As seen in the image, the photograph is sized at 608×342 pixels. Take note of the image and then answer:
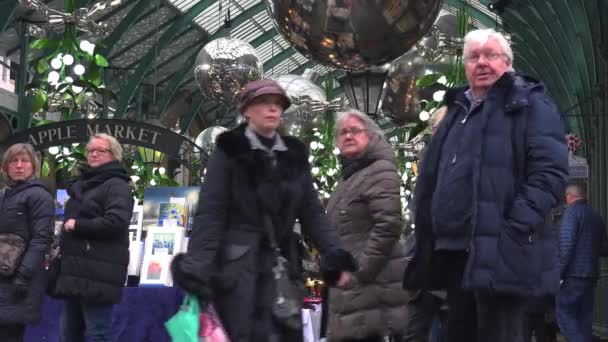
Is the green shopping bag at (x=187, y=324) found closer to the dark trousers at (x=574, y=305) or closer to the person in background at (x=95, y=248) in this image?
the person in background at (x=95, y=248)

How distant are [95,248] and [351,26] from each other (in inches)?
113

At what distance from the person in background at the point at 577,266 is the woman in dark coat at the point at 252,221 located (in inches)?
242

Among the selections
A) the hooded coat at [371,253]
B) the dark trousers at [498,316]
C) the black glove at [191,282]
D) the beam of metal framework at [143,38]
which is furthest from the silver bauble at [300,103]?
the beam of metal framework at [143,38]

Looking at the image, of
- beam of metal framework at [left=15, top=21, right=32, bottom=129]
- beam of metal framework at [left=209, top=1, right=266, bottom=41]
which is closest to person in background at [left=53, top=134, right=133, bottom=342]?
beam of metal framework at [left=15, top=21, right=32, bottom=129]

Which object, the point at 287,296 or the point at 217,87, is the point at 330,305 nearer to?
the point at 287,296

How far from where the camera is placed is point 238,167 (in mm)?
4676

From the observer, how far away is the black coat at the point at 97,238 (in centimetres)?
686

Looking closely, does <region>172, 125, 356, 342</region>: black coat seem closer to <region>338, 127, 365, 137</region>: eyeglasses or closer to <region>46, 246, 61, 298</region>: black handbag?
<region>338, 127, 365, 137</region>: eyeglasses

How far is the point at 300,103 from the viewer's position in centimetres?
1414

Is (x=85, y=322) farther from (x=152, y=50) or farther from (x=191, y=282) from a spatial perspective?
(x=152, y=50)

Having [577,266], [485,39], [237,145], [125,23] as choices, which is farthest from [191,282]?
[125,23]

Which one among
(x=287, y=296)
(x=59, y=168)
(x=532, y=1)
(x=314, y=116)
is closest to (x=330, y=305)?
(x=287, y=296)

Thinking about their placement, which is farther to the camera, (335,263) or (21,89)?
(21,89)

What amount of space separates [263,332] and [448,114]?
1.07 m
